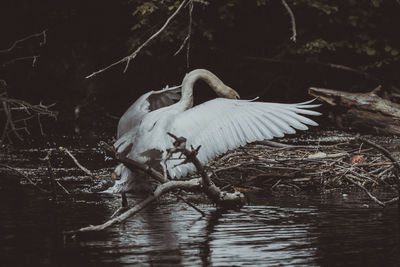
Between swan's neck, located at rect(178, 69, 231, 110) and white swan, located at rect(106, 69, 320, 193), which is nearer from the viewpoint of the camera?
white swan, located at rect(106, 69, 320, 193)

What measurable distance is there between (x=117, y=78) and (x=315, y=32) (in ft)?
17.5

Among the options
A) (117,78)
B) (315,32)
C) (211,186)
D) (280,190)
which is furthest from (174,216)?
(117,78)

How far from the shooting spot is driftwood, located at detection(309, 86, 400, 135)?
949cm

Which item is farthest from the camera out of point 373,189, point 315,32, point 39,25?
point 39,25

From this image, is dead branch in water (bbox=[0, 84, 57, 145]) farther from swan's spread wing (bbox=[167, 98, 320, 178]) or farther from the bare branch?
swan's spread wing (bbox=[167, 98, 320, 178])

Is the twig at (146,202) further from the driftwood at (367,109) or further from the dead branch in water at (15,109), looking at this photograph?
the driftwood at (367,109)

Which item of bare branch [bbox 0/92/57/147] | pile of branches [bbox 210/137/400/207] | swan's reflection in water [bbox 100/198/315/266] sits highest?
bare branch [bbox 0/92/57/147]

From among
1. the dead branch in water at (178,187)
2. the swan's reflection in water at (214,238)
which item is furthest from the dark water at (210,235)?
the dead branch in water at (178,187)

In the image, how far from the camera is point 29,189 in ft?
27.4

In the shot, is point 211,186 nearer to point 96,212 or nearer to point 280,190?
point 96,212

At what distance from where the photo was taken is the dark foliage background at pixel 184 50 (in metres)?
16.8

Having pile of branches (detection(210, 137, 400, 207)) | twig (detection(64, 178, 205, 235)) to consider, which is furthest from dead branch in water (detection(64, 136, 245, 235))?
pile of branches (detection(210, 137, 400, 207))

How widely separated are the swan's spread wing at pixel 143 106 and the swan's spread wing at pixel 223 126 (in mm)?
961

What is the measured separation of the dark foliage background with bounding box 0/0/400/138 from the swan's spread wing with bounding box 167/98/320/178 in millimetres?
8966
